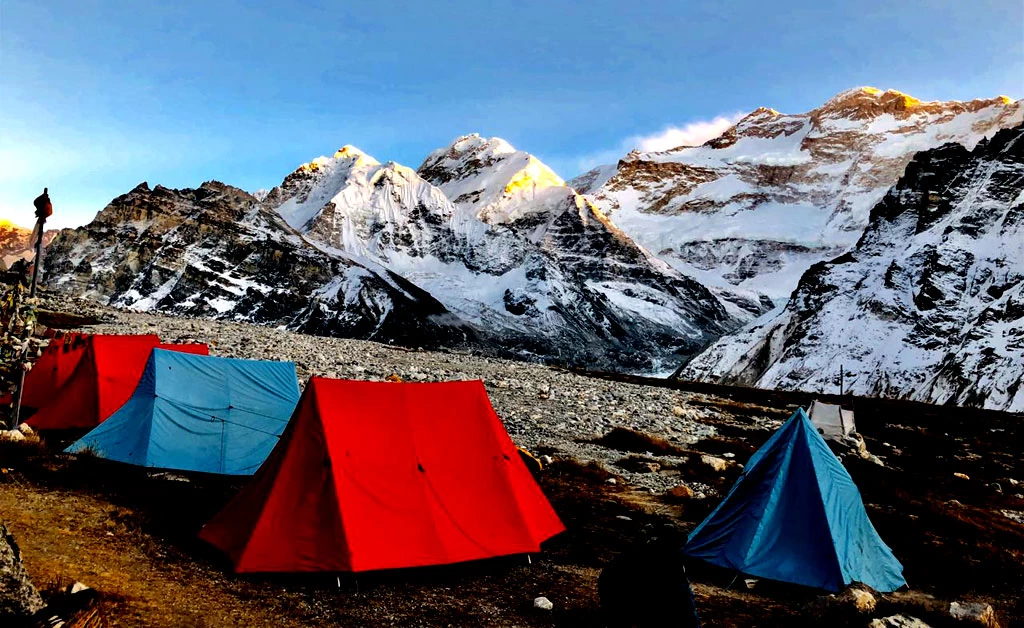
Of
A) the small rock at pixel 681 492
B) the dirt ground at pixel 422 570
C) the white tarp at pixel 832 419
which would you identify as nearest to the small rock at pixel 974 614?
the dirt ground at pixel 422 570

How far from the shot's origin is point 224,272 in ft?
524

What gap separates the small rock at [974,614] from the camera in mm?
8016

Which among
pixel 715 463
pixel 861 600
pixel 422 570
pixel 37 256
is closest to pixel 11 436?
pixel 37 256

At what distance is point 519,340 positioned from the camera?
190 meters

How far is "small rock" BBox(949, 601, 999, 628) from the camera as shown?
8016mm

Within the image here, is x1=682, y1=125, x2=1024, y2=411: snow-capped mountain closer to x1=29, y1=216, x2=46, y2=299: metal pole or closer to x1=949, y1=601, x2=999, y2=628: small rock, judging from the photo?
x1=949, y1=601, x2=999, y2=628: small rock

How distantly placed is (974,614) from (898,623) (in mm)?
1358

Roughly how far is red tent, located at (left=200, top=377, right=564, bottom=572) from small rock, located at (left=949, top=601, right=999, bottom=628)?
5809 mm

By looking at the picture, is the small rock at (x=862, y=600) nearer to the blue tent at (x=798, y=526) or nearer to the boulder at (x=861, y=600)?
the boulder at (x=861, y=600)

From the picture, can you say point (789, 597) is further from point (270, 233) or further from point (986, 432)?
point (270, 233)

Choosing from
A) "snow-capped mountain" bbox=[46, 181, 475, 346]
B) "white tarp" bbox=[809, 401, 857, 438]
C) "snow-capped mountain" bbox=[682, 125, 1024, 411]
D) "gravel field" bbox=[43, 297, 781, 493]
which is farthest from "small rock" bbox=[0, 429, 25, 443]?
"snow-capped mountain" bbox=[46, 181, 475, 346]

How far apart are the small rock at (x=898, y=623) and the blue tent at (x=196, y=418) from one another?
11885mm

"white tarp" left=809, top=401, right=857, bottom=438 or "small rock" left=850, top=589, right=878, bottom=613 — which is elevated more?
"white tarp" left=809, top=401, right=857, bottom=438

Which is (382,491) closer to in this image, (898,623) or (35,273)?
(898,623)
